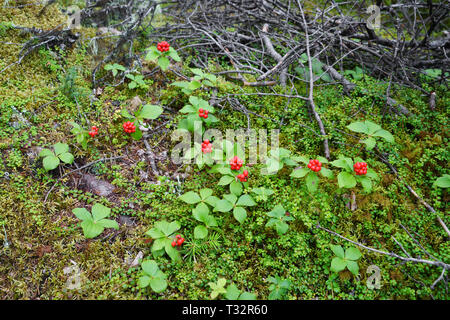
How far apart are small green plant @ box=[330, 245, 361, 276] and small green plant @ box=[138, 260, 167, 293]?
1380 millimetres

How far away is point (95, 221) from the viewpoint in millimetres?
2459

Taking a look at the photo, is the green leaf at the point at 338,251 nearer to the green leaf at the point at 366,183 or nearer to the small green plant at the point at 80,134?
the green leaf at the point at 366,183

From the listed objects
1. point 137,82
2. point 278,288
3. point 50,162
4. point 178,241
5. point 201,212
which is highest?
point 137,82

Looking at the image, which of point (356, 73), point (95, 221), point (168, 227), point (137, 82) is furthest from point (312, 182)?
point (137, 82)

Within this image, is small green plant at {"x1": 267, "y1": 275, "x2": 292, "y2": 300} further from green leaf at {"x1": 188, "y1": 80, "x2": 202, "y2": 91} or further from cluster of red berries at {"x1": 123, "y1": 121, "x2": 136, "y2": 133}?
green leaf at {"x1": 188, "y1": 80, "x2": 202, "y2": 91}

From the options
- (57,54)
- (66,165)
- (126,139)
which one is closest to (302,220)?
(126,139)

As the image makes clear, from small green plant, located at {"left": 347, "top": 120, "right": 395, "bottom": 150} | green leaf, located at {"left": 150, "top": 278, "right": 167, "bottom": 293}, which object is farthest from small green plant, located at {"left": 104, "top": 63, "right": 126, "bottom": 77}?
small green plant, located at {"left": 347, "top": 120, "right": 395, "bottom": 150}

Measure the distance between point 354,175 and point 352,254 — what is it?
73cm

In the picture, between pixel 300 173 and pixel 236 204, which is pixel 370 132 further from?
pixel 236 204

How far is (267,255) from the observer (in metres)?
2.53

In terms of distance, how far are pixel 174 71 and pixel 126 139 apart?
117 cm

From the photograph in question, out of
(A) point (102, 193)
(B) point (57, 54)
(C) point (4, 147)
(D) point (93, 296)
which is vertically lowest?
(D) point (93, 296)

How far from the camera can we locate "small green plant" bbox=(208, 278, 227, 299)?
2.20m
